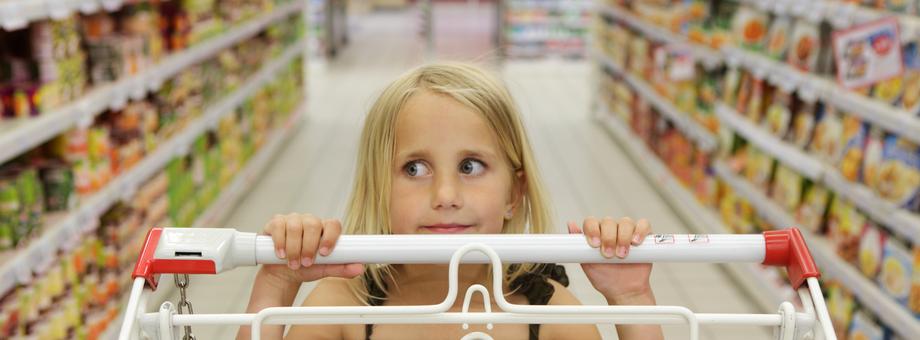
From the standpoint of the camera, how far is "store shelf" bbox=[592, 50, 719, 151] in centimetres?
477

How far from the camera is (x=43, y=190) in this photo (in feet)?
9.74

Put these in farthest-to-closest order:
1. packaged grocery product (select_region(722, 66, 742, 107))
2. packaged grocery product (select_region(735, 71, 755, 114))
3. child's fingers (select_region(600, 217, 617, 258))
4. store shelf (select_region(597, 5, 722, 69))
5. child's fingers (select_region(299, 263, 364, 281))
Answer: store shelf (select_region(597, 5, 722, 69))
packaged grocery product (select_region(722, 66, 742, 107))
packaged grocery product (select_region(735, 71, 755, 114))
child's fingers (select_region(299, 263, 364, 281))
child's fingers (select_region(600, 217, 617, 258))

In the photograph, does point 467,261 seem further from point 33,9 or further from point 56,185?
point 56,185

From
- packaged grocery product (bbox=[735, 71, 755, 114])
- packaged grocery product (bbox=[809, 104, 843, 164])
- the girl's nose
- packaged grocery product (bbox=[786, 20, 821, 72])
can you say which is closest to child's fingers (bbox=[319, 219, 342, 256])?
the girl's nose

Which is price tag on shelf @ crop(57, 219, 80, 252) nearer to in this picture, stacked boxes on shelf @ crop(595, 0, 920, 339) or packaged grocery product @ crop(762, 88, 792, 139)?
stacked boxes on shelf @ crop(595, 0, 920, 339)

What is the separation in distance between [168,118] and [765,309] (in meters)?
2.74

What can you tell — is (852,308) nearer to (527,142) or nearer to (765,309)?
(765,309)

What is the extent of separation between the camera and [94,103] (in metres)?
3.09

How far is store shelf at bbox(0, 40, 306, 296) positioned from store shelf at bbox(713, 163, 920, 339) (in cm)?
258

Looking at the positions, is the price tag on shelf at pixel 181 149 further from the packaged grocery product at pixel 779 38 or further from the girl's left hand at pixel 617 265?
the girl's left hand at pixel 617 265

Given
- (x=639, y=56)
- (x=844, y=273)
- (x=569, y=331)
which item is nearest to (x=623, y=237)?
(x=569, y=331)

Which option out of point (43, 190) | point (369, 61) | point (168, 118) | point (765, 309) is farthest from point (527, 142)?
point (369, 61)

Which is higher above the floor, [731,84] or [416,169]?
[416,169]

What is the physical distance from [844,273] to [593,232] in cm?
228
